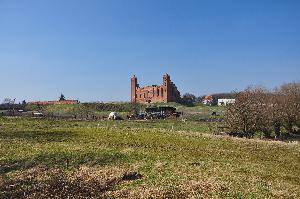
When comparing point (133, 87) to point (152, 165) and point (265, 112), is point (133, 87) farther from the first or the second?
point (152, 165)

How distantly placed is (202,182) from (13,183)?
1068 cm

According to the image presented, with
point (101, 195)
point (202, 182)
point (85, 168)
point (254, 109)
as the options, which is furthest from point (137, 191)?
point (254, 109)

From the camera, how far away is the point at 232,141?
151 feet

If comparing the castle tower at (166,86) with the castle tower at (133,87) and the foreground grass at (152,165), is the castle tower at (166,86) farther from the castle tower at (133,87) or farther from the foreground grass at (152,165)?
the foreground grass at (152,165)

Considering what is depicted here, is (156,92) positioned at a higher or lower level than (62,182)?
higher

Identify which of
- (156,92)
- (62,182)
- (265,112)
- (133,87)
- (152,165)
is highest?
(133,87)

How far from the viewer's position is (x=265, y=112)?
62281mm

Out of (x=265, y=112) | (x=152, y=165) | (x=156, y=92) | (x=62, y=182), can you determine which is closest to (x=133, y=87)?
(x=156, y=92)

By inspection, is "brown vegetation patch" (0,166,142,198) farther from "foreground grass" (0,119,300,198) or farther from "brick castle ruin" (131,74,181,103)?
"brick castle ruin" (131,74,181,103)

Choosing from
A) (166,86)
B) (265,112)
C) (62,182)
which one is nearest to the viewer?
(62,182)

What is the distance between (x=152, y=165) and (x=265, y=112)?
35170 millimetres

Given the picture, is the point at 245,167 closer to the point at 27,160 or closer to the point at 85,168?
the point at 85,168

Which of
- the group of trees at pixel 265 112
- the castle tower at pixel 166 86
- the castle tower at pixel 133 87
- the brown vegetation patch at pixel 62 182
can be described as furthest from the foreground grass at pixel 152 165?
the castle tower at pixel 133 87

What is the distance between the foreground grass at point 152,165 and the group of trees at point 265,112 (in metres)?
12.3
